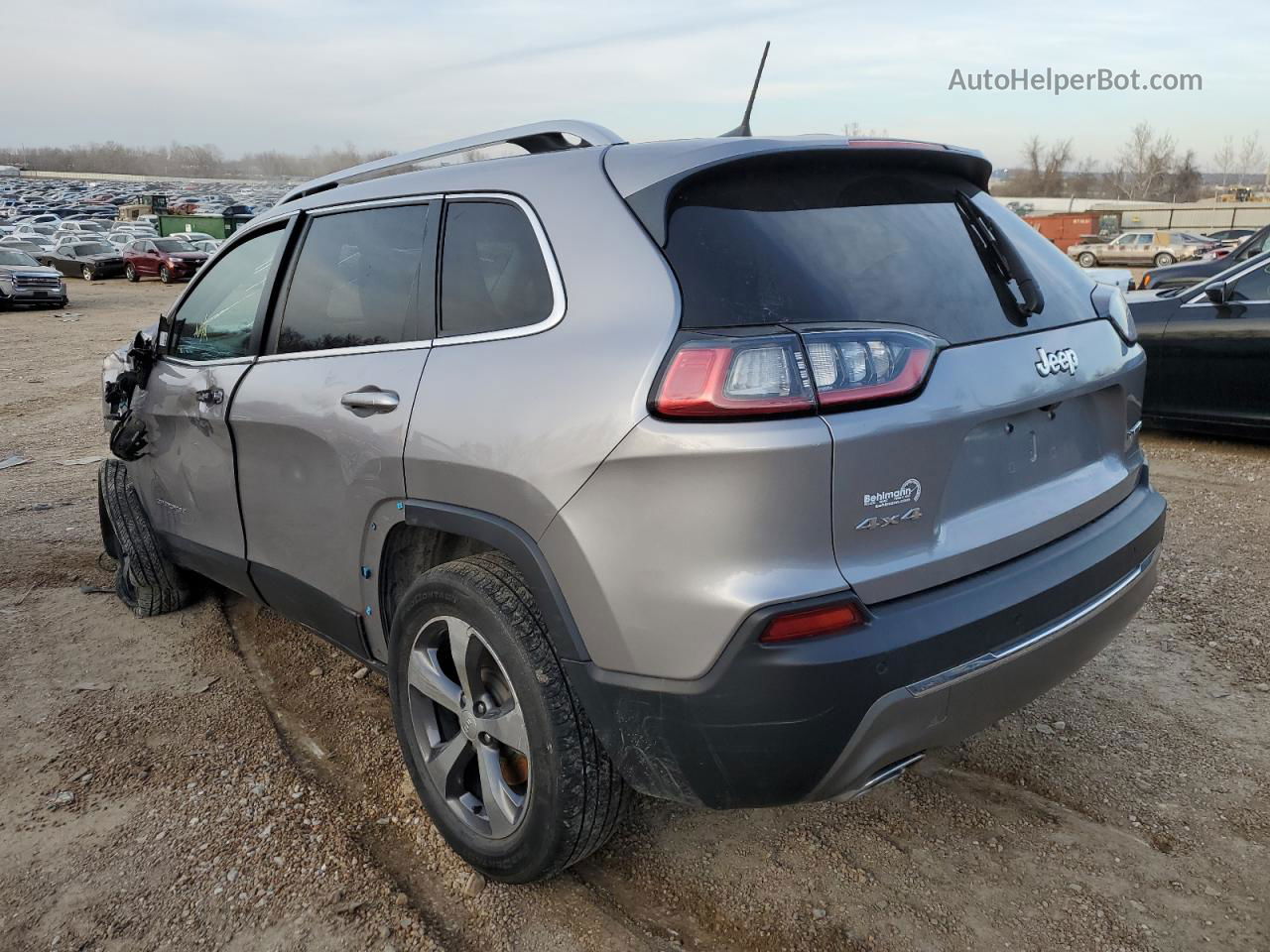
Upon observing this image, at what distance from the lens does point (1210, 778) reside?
117 inches

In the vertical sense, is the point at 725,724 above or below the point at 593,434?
below

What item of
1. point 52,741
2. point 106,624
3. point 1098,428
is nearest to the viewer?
point 1098,428

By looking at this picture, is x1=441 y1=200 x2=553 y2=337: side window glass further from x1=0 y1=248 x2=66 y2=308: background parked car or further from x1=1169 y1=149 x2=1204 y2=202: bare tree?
x1=1169 y1=149 x2=1204 y2=202: bare tree

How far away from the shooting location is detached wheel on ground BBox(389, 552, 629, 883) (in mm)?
2238

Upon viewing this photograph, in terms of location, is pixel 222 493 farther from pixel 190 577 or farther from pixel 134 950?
pixel 134 950

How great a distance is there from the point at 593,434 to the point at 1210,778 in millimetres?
2310

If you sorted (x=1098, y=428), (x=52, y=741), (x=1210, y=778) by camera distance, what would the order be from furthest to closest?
(x=52, y=741), (x=1210, y=778), (x=1098, y=428)

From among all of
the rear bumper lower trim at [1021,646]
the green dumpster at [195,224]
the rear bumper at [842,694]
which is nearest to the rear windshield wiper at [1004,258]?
the rear bumper at [842,694]

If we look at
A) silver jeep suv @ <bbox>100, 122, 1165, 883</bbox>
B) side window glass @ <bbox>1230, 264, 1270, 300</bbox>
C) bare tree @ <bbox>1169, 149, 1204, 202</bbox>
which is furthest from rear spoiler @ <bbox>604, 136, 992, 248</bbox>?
bare tree @ <bbox>1169, 149, 1204, 202</bbox>

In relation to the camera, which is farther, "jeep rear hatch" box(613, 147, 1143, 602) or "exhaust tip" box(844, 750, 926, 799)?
"exhaust tip" box(844, 750, 926, 799)

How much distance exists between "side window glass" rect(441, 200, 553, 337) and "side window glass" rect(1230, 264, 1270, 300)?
6269 millimetres

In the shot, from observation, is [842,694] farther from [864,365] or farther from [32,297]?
[32,297]

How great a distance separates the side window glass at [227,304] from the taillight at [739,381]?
200 cm

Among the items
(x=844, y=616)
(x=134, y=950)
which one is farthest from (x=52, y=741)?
(x=844, y=616)
